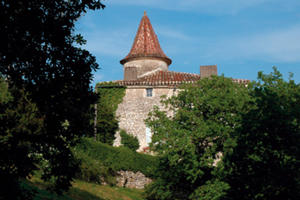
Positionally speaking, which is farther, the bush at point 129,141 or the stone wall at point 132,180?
the bush at point 129,141

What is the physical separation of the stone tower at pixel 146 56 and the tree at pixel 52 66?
2976 centimetres

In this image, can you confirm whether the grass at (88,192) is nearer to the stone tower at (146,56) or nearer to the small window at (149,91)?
the small window at (149,91)

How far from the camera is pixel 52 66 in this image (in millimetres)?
9078

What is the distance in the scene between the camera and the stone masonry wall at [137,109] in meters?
34.3

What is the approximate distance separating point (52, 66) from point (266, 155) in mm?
12636

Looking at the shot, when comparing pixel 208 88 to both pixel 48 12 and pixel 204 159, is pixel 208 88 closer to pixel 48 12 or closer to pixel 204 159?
pixel 204 159

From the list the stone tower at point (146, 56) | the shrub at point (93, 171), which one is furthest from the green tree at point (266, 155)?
the stone tower at point (146, 56)

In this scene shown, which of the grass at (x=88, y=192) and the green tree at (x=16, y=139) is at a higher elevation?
the green tree at (x=16, y=139)

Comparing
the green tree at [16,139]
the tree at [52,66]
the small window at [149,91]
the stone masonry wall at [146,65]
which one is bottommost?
the green tree at [16,139]

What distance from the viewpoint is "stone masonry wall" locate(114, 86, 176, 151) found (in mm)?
34312

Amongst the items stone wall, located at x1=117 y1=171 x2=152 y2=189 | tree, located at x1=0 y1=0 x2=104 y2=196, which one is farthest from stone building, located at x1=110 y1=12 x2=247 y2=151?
tree, located at x1=0 y1=0 x2=104 y2=196

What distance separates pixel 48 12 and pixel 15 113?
285cm

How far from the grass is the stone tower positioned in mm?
17485

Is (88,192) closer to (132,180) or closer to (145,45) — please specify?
(132,180)
